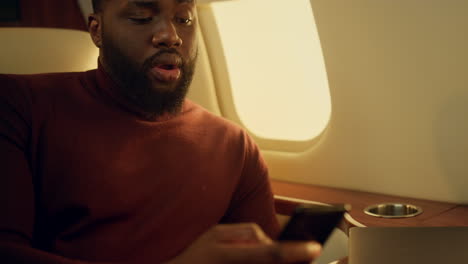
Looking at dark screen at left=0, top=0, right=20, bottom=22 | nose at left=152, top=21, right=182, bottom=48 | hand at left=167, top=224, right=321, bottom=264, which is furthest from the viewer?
dark screen at left=0, top=0, right=20, bottom=22

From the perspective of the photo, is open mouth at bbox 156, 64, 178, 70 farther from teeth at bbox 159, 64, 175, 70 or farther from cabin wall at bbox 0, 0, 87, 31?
cabin wall at bbox 0, 0, 87, 31

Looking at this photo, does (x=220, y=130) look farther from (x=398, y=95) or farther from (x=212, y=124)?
(x=398, y=95)

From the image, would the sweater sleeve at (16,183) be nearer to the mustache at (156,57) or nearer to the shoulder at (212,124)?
the mustache at (156,57)

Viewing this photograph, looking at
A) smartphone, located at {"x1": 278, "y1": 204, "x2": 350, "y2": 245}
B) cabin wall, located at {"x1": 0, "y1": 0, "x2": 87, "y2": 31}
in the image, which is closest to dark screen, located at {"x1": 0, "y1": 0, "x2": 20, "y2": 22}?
cabin wall, located at {"x1": 0, "y1": 0, "x2": 87, "y2": 31}

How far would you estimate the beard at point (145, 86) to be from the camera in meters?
1.33

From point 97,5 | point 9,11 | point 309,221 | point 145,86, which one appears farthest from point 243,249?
point 9,11

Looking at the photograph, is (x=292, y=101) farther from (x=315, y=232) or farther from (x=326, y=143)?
(x=315, y=232)

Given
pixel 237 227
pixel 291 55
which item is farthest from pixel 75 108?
pixel 291 55

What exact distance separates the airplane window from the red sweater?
757mm

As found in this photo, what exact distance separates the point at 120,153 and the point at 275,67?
104cm

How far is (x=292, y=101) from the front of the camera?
217 centimetres

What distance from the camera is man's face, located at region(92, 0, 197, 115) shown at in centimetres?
133

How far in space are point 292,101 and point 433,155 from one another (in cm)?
61

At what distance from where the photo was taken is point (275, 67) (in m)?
2.19
